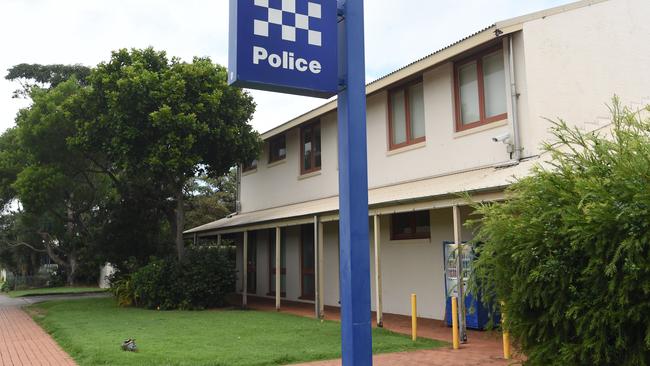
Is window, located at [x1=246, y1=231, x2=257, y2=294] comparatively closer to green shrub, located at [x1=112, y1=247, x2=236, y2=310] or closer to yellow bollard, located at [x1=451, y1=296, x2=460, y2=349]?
green shrub, located at [x1=112, y1=247, x2=236, y2=310]

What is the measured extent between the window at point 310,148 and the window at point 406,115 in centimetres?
386

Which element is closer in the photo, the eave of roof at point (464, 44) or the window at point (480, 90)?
the eave of roof at point (464, 44)

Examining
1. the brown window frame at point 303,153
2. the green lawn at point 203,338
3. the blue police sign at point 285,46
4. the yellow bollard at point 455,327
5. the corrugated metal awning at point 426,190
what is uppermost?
the brown window frame at point 303,153

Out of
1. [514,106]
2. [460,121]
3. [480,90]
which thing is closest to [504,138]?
[514,106]

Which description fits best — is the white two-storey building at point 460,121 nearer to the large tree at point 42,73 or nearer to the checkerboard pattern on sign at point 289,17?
the checkerboard pattern on sign at point 289,17

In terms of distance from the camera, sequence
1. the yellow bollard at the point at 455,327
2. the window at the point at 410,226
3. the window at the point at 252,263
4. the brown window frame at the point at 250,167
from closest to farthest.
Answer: the yellow bollard at the point at 455,327, the window at the point at 410,226, the brown window frame at the point at 250,167, the window at the point at 252,263

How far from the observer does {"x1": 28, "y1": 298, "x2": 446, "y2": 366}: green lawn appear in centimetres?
888

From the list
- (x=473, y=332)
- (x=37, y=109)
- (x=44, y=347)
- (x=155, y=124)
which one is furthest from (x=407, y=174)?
(x=37, y=109)

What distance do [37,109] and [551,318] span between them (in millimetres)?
19973

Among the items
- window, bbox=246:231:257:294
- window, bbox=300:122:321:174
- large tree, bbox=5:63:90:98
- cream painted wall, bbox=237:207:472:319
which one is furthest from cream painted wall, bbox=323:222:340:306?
large tree, bbox=5:63:90:98

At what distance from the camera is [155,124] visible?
16.2m

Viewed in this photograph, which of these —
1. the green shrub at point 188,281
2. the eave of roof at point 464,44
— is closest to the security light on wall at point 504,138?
the eave of roof at point 464,44

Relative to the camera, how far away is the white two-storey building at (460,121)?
1091 cm

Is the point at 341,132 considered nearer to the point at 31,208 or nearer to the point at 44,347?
the point at 44,347
